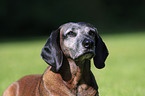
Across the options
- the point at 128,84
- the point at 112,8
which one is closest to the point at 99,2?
the point at 112,8

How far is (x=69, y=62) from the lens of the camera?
4.38 metres

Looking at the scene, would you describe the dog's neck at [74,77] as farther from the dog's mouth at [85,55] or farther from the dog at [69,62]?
the dog's mouth at [85,55]

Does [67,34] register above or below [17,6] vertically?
above

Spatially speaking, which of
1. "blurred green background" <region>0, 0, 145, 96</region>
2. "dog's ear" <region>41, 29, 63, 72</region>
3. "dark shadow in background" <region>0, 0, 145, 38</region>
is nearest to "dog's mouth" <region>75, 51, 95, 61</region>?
"dog's ear" <region>41, 29, 63, 72</region>

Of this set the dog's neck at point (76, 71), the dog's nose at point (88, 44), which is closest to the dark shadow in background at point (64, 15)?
the dog's neck at point (76, 71)

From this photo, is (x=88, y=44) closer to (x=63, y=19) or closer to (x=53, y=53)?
(x=53, y=53)

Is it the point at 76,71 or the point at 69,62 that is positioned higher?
the point at 69,62

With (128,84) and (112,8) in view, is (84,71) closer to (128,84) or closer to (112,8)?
(128,84)

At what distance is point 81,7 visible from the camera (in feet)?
118

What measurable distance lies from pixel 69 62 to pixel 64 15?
2962 cm

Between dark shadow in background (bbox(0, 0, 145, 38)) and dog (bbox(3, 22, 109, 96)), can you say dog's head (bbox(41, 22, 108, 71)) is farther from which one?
dark shadow in background (bbox(0, 0, 145, 38))

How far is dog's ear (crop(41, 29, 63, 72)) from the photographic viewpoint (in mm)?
4262

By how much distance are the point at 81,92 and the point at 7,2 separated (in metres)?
28.5

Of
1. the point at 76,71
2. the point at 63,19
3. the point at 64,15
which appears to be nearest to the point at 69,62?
the point at 76,71
